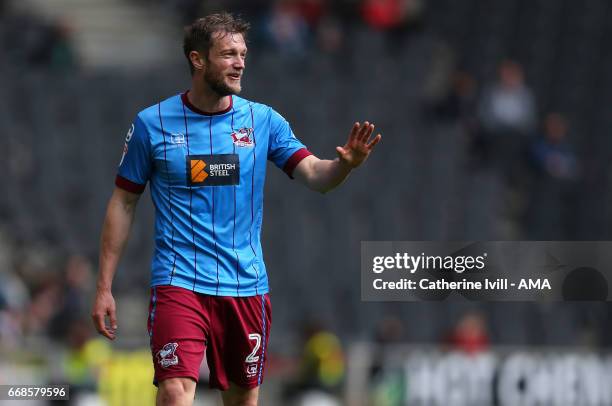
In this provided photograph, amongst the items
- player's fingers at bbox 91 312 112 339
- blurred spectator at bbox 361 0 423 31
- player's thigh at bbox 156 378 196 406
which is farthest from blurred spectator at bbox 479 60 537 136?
player's thigh at bbox 156 378 196 406

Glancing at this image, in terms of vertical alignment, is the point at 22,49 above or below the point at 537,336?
above

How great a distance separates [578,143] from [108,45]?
6.91m

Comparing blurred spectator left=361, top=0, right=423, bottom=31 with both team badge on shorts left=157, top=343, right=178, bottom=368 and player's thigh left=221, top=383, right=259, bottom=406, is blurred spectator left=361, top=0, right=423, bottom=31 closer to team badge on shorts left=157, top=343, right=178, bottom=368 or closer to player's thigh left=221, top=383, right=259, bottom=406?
player's thigh left=221, top=383, right=259, bottom=406

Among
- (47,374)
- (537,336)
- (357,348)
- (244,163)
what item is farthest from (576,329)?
(244,163)

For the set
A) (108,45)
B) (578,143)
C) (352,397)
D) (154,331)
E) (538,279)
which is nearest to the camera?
(154,331)

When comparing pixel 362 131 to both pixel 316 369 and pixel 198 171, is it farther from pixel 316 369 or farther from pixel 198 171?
pixel 316 369

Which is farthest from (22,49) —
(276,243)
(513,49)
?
(513,49)

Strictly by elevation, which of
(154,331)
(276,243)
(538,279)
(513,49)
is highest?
(513,49)

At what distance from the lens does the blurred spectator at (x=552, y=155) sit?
717 inches

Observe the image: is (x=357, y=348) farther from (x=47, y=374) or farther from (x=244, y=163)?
(x=244, y=163)

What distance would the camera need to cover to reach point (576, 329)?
1670cm

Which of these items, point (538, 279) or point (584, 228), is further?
point (584, 228)

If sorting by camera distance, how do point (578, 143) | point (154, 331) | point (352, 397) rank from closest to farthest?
point (154, 331), point (352, 397), point (578, 143)

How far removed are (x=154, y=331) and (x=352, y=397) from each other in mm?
8358
